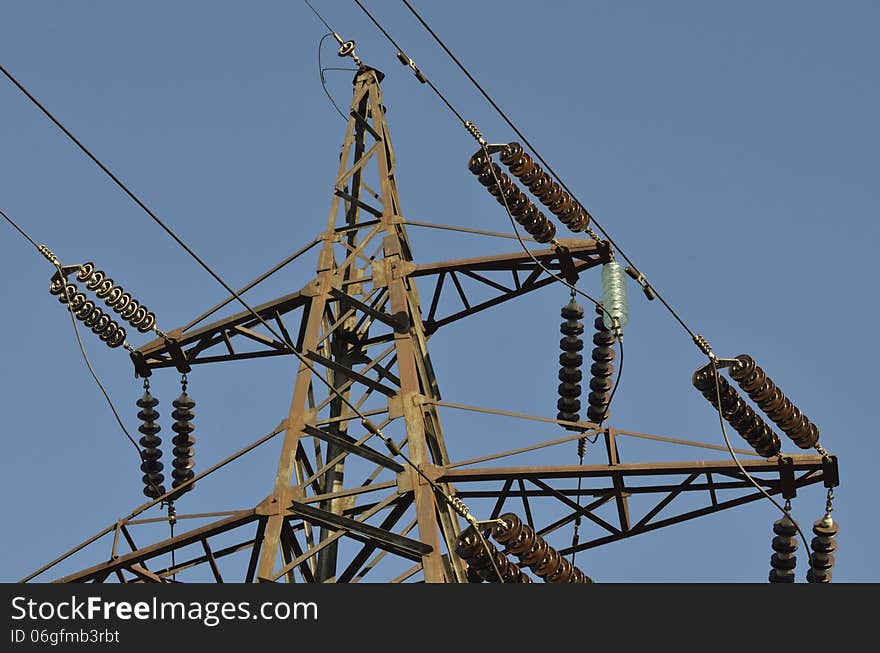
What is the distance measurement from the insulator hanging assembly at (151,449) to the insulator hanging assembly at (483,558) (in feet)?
21.6

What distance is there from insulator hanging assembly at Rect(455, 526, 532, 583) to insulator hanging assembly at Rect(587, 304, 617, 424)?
4215 millimetres

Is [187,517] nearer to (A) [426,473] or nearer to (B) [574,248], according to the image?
(A) [426,473]

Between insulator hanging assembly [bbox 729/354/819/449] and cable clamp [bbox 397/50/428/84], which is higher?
cable clamp [bbox 397/50/428/84]

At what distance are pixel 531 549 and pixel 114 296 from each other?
692cm

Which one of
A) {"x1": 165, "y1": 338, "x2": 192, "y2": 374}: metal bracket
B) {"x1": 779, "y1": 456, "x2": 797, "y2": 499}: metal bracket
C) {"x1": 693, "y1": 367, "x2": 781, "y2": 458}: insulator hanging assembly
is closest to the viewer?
{"x1": 779, "y1": 456, "x2": 797, "y2": 499}: metal bracket

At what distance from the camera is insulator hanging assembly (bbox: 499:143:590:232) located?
1292 inches

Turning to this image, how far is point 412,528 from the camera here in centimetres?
3008

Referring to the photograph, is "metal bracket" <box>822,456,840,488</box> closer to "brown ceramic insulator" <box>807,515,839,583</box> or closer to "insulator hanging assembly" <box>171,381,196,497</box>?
"brown ceramic insulator" <box>807,515,839,583</box>

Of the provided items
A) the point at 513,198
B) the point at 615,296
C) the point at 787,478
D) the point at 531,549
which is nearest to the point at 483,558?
the point at 531,549

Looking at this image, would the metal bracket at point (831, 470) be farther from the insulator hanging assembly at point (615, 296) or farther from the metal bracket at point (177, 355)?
the metal bracket at point (177, 355)

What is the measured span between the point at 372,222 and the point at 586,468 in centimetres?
646

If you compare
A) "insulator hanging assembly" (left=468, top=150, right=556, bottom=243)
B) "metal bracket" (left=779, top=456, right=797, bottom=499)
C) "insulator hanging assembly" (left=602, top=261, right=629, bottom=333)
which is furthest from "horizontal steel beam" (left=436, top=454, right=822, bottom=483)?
"insulator hanging assembly" (left=468, top=150, right=556, bottom=243)

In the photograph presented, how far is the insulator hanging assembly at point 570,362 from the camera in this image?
32.0m

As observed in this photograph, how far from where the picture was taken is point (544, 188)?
3284 centimetres
